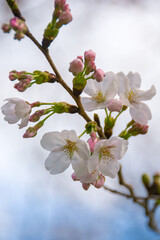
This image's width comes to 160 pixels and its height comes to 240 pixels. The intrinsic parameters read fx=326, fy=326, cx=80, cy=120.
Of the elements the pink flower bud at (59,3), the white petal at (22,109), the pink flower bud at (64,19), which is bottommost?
the white petal at (22,109)

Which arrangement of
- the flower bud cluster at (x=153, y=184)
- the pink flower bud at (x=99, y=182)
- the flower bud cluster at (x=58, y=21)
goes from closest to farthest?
the flower bud cluster at (x=58, y=21), the pink flower bud at (x=99, y=182), the flower bud cluster at (x=153, y=184)

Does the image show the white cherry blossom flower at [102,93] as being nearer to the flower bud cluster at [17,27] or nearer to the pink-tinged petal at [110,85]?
the pink-tinged petal at [110,85]

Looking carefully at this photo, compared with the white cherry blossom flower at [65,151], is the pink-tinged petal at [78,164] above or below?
below

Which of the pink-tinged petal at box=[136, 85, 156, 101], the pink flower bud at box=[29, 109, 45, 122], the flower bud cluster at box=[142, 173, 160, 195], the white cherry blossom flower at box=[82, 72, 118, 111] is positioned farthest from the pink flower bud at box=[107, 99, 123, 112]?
the flower bud cluster at box=[142, 173, 160, 195]

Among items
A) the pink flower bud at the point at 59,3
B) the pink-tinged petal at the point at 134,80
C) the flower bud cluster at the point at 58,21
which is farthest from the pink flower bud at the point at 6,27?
the pink-tinged petal at the point at 134,80

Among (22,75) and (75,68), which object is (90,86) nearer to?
(75,68)

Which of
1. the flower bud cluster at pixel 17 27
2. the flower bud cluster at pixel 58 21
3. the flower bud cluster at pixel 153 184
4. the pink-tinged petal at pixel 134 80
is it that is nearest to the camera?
the flower bud cluster at pixel 17 27

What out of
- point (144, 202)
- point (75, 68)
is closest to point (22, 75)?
point (75, 68)

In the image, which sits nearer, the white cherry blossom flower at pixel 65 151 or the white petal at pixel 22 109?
the white cherry blossom flower at pixel 65 151
